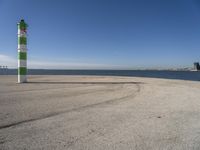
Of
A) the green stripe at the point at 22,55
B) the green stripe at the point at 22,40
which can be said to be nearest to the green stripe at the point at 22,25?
the green stripe at the point at 22,40

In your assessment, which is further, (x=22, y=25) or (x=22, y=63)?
(x=22, y=63)

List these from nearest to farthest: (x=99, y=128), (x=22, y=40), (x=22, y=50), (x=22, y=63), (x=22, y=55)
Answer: (x=99, y=128) → (x=22, y=40) → (x=22, y=50) → (x=22, y=55) → (x=22, y=63)

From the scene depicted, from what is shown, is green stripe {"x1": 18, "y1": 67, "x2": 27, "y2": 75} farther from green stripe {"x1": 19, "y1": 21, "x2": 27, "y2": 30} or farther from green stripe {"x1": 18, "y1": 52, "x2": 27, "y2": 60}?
green stripe {"x1": 19, "y1": 21, "x2": 27, "y2": 30}

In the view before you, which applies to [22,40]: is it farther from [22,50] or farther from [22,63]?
[22,63]

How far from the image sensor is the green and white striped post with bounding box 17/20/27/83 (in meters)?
21.1

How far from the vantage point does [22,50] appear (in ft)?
70.6

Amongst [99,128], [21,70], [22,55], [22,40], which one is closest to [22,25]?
[22,40]

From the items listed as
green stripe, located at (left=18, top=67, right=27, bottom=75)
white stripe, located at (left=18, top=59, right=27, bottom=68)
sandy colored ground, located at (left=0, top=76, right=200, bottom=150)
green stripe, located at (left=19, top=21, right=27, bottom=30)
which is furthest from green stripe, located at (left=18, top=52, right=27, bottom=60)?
sandy colored ground, located at (left=0, top=76, right=200, bottom=150)

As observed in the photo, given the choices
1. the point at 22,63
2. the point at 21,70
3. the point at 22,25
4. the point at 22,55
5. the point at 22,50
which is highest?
the point at 22,25

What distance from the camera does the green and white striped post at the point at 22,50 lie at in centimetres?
2112

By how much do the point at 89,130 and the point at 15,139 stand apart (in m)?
1.83

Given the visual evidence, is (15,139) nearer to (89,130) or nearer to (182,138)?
(89,130)

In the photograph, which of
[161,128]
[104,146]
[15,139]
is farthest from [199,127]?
[15,139]

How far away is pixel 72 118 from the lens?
647 cm
